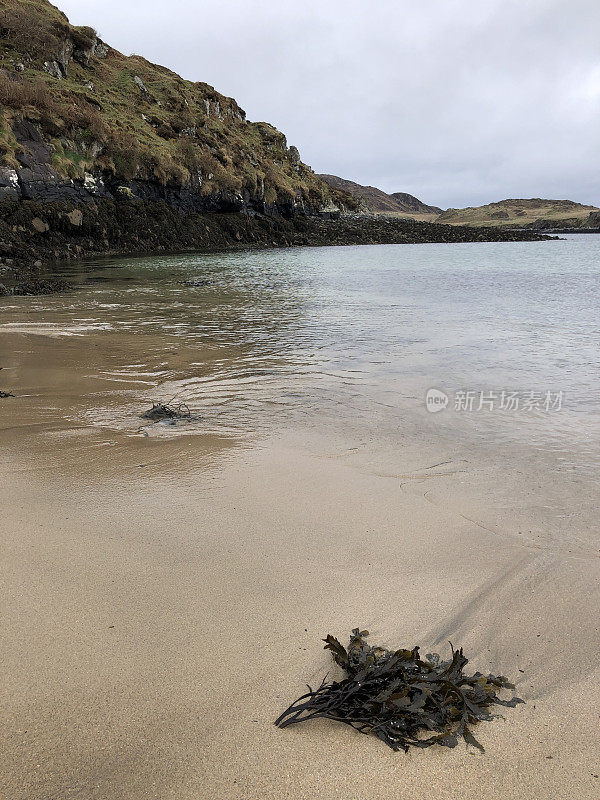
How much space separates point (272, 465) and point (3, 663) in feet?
7.75

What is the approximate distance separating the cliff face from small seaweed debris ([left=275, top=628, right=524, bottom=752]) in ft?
95.7

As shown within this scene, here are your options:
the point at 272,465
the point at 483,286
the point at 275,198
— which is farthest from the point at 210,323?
the point at 275,198

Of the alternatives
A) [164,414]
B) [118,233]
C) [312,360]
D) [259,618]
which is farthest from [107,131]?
[259,618]

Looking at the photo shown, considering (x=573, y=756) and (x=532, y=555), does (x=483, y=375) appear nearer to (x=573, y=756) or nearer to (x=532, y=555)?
(x=532, y=555)

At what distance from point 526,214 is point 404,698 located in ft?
526

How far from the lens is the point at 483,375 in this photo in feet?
23.1

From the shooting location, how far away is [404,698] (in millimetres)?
1905

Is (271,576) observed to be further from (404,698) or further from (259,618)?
(404,698)

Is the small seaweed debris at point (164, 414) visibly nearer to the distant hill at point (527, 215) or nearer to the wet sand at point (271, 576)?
the wet sand at point (271, 576)

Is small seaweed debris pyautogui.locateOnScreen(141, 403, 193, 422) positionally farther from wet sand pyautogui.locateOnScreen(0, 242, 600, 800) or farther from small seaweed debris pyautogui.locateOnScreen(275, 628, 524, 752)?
small seaweed debris pyautogui.locateOnScreen(275, 628, 524, 752)

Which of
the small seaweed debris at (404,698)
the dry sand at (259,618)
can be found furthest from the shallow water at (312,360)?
the small seaweed debris at (404,698)

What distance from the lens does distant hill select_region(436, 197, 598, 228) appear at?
388 feet

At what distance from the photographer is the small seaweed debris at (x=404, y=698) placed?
1.82 meters

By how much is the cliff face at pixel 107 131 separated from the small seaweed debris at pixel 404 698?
1149 inches
